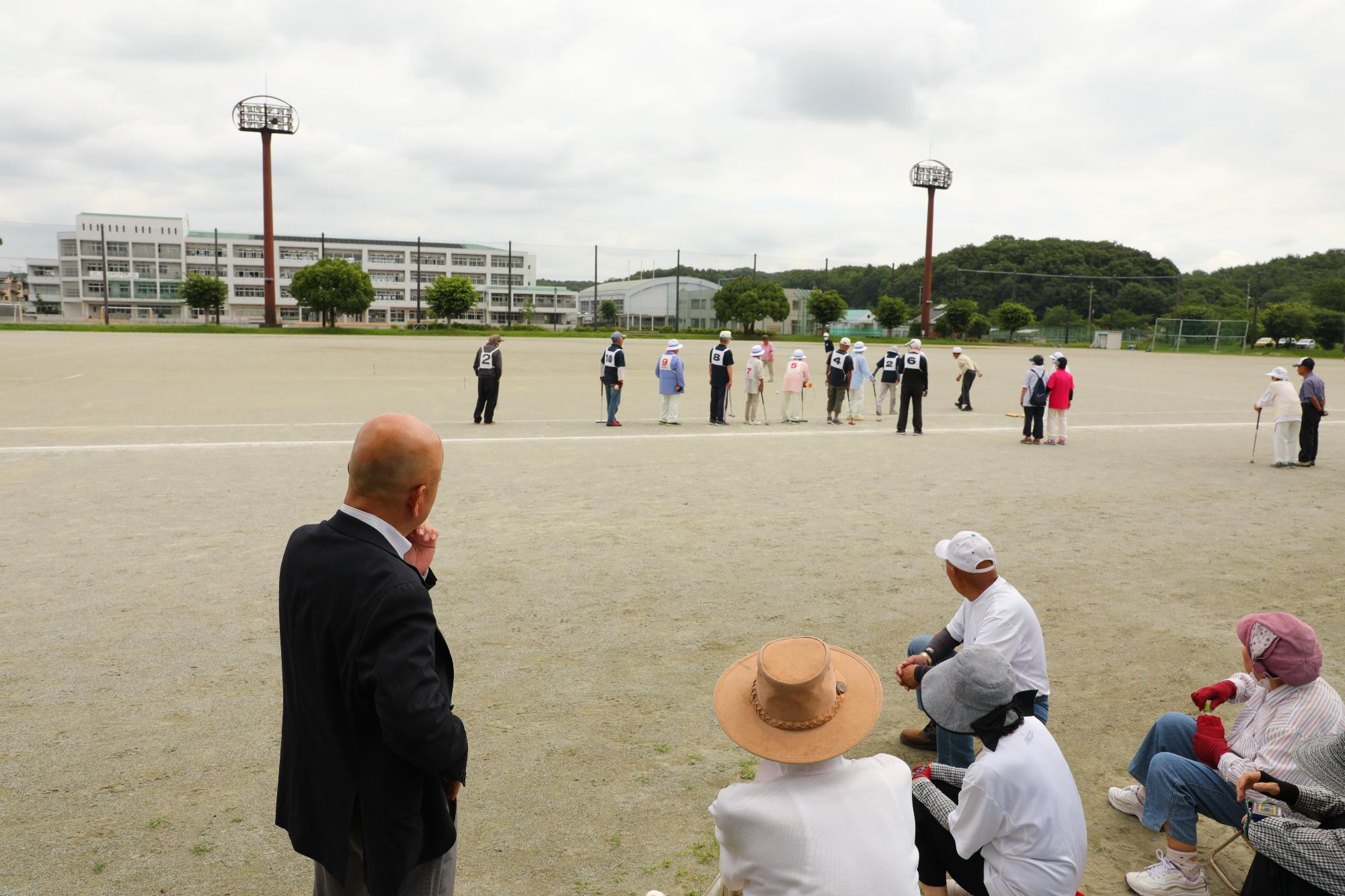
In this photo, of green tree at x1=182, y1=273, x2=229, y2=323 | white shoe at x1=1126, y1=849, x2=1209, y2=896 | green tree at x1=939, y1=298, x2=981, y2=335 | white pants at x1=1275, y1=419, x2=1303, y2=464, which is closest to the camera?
white shoe at x1=1126, y1=849, x2=1209, y2=896

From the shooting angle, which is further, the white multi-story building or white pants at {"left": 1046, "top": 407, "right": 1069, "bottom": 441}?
the white multi-story building

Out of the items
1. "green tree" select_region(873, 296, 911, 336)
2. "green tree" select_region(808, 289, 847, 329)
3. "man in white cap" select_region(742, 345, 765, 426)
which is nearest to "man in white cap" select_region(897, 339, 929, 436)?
"man in white cap" select_region(742, 345, 765, 426)

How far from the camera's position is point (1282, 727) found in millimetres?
3285

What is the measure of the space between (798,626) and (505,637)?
82.1 inches

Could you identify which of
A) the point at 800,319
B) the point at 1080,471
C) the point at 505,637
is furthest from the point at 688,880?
the point at 800,319

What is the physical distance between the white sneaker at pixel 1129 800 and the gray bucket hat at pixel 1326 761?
Answer: 1111mm

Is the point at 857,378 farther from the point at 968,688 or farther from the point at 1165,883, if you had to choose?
the point at 968,688

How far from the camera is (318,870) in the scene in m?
2.47

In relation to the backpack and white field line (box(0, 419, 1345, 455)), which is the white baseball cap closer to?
white field line (box(0, 419, 1345, 455))

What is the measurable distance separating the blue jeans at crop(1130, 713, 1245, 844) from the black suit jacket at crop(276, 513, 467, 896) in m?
2.89

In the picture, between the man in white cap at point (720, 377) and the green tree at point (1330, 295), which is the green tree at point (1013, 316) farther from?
the man in white cap at point (720, 377)

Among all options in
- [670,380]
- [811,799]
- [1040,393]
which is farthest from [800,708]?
[670,380]

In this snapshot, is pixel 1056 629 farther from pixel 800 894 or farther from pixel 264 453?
pixel 264 453

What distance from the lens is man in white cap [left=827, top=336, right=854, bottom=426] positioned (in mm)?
19766
